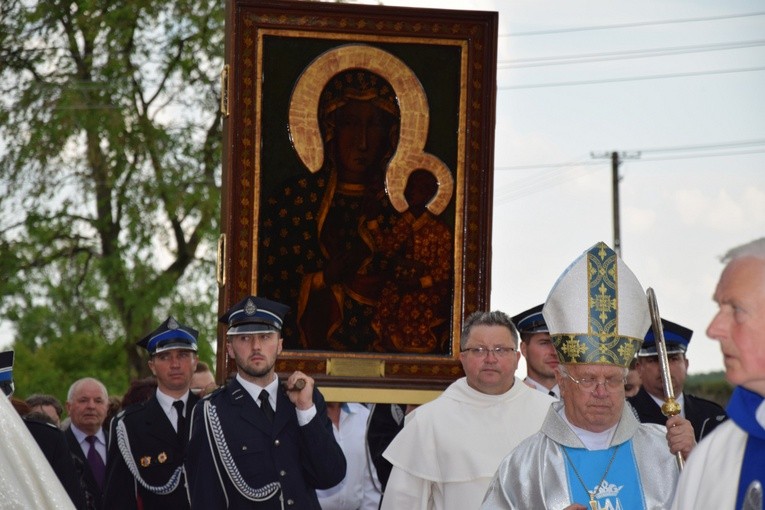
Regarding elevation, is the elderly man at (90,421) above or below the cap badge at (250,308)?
below

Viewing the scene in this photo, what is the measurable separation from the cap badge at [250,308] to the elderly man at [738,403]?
3680mm

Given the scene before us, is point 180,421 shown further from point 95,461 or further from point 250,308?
point 95,461

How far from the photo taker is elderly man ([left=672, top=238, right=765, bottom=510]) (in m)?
4.13

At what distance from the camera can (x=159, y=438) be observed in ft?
30.1

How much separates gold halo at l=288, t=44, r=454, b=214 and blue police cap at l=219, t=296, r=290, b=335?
5.03 ft

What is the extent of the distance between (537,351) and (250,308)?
6.64 ft

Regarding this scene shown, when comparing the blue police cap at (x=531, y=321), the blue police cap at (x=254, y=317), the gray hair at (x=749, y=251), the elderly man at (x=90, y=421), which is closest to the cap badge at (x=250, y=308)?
the blue police cap at (x=254, y=317)

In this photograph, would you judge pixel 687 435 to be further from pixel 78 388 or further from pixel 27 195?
pixel 27 195

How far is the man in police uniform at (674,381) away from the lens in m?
9.00

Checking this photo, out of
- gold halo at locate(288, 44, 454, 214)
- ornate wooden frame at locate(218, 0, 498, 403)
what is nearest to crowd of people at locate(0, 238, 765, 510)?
ornate wooden frame at locate(218, 0, 498, 403)

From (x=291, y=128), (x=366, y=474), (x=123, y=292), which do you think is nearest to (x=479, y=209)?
(x=291, y=128)

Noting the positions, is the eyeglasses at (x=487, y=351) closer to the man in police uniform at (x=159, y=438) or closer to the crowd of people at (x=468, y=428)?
the crowd of people at (x=468, y=428)

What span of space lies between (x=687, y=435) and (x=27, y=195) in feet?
49.0

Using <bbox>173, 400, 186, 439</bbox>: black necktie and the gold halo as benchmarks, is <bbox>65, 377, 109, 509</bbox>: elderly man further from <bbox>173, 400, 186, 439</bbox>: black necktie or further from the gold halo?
the gold halo
